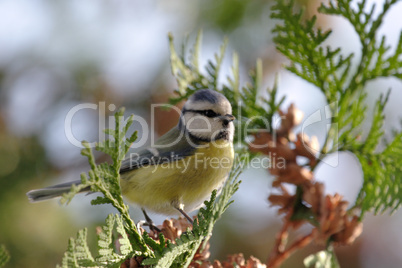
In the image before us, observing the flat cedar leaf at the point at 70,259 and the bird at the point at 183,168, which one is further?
the bird at the point at 183,168

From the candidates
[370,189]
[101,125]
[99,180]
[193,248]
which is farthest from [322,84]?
[101,125]

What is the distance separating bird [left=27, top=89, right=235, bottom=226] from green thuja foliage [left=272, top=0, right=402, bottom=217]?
477 millimetres

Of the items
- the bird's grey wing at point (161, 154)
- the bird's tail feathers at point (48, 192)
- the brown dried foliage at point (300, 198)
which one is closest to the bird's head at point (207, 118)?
the bird's grey wing at point (161, 154)

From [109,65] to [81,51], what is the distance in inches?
7.0

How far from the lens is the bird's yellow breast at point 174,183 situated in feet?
6.17

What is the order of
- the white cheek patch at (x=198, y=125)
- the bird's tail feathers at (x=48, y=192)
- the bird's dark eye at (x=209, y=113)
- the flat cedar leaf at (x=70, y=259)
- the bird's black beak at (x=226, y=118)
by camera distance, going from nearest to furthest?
the flat cedar leaf at (x=70, y=259) < the bird's black beak at (x=226, y=118) < the bird's tail feathers at (x=48, y=192) < the bird's dark eye at (x=209, y=113) < the white cheek patch at (x=198, y=125)

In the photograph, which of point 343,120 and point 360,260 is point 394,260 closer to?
point 360,260

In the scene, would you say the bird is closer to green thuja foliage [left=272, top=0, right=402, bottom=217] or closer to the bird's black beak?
the bird's black beak

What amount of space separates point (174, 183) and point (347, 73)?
889 mm

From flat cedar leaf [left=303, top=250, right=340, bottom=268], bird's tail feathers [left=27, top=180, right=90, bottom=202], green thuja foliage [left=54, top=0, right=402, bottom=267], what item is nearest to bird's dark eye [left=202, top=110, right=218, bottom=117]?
green thuja foliage [left=54, top=0, right=402, bottom=267]

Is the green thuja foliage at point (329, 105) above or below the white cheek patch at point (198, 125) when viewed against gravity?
above

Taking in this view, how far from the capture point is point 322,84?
4.53 feet

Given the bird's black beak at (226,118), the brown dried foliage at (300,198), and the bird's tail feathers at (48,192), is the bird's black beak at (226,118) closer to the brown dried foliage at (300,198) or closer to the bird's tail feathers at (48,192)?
the brown dried foliage at (300,198)

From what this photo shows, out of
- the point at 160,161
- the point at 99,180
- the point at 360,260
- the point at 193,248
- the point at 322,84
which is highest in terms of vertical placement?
the point at 322,84
